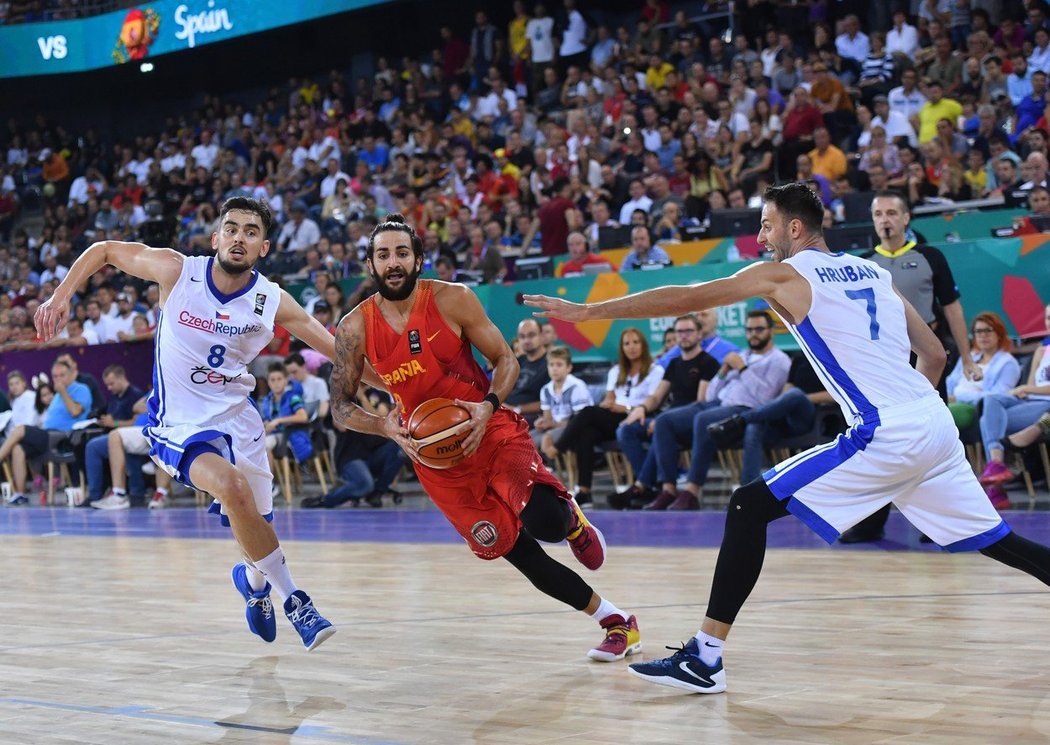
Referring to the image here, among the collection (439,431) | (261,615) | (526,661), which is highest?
(439,431)

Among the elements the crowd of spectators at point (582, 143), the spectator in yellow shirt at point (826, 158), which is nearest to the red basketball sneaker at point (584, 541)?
the crowd of spectators at point (582, 143)

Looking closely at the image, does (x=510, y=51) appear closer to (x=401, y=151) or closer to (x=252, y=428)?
(x=401, y=151)

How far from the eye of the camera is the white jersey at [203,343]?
5.55m

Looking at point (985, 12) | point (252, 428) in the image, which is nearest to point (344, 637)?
point (252, 428)

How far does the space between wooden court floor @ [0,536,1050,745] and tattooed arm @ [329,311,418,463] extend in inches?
35.0

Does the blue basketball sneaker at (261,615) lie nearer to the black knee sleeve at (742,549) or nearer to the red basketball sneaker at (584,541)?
the red basketball sneaker at (584,541)

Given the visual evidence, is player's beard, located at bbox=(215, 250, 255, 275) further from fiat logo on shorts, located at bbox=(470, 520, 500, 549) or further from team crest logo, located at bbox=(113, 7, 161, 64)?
team crest logo, located at bbox=(113, 7, 161, 64)

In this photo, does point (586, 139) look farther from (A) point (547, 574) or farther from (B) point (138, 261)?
(A) point (547, 574)

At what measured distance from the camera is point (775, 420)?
9656 millimetres

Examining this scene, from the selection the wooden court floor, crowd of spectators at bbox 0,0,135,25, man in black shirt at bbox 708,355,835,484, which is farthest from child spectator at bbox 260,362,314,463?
crowd of spectators at bbox 0,0,135,25

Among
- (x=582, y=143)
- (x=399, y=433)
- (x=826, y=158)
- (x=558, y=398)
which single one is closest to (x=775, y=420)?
(x=558, y=398)

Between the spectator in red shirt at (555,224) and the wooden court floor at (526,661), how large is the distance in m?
6.78

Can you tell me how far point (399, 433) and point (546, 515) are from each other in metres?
0.63

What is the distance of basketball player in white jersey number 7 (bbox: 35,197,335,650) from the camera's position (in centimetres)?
546
